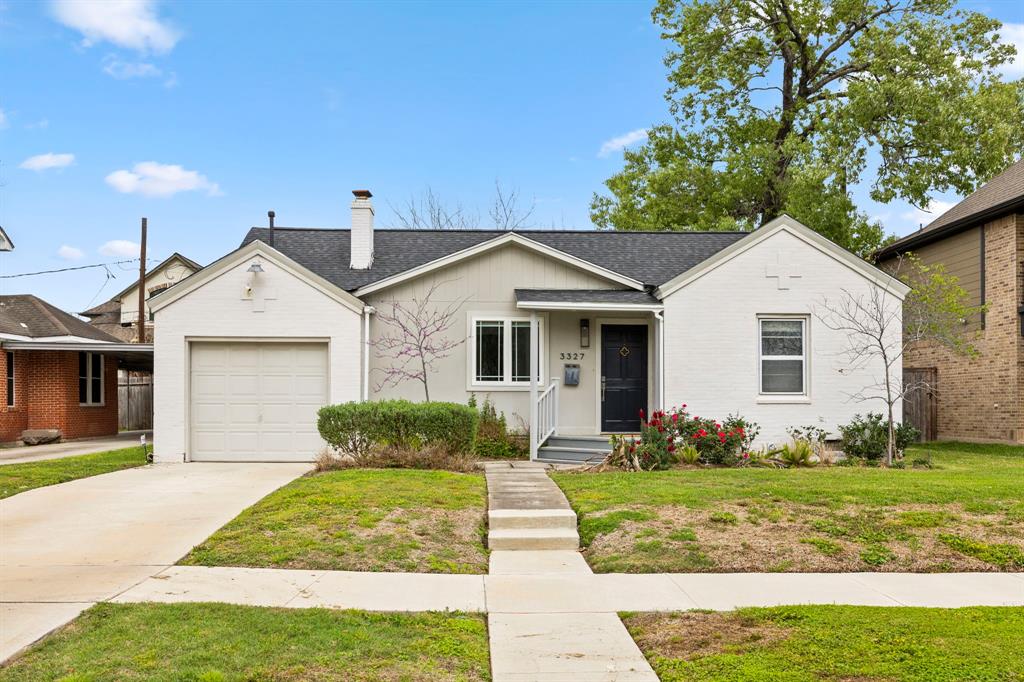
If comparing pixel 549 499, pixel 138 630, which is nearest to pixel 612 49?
pixel 549 499

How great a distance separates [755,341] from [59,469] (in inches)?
488

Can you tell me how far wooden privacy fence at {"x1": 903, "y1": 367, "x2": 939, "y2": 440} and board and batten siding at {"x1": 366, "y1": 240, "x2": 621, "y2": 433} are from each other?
9325 millimetres

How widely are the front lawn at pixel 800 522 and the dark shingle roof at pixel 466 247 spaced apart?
21.4ft

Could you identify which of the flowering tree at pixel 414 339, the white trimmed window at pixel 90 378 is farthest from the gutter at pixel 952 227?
the white trimmed window at pixel 90 378

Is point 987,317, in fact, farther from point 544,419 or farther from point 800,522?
point 800,522

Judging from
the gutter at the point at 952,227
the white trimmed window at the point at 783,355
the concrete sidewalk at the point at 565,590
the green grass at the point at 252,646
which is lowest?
the concrete sidewalk at the point at 565,590

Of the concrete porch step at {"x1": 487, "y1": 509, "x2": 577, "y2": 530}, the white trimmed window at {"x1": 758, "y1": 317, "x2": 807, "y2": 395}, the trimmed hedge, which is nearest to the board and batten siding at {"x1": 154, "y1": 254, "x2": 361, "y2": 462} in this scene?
the trimmed hedge

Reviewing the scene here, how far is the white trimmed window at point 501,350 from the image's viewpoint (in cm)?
1512

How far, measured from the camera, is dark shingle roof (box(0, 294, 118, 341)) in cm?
2188

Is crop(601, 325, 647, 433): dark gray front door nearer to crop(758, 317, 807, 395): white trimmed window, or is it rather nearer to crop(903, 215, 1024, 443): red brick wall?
crop(758, 317, 807, 395): white trimmed window

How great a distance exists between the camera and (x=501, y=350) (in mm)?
15242

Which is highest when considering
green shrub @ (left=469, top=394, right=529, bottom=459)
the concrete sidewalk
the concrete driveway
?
green shrub @ (left=469, top=394, right=529, bottom=459)

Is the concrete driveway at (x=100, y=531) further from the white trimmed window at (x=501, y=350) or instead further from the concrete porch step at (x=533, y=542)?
the white trimmed window at (x=501, y=350)

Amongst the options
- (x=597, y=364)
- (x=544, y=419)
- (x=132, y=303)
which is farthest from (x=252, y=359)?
(x=132, y=303)
